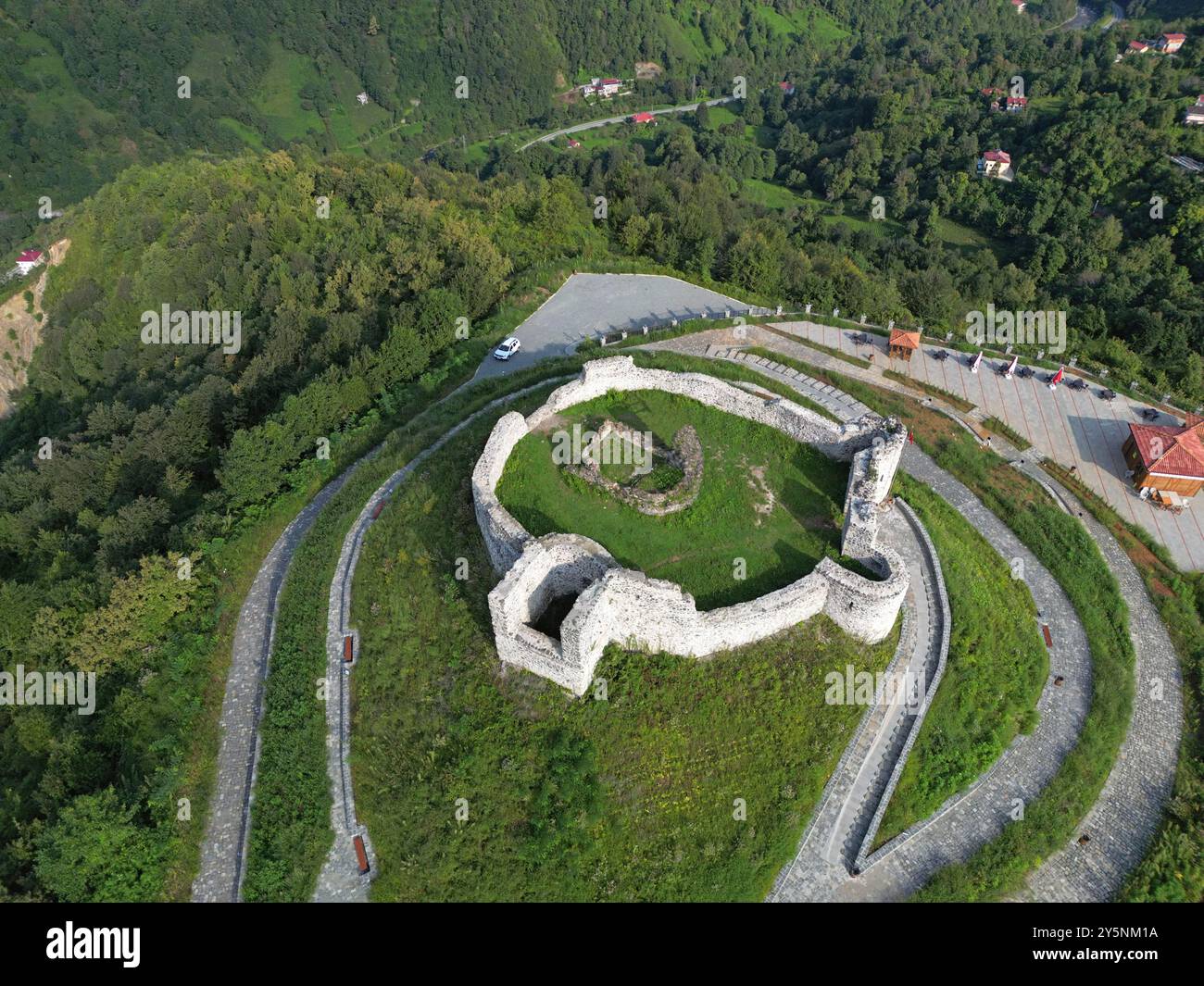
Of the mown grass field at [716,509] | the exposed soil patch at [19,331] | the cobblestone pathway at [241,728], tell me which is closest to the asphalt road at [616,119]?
the exposed soil patch at [19,331]

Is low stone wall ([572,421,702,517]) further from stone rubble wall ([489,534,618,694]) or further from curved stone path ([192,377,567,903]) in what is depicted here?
curved stone path ([192,377,567,903])

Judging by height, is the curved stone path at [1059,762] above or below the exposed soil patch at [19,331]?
below

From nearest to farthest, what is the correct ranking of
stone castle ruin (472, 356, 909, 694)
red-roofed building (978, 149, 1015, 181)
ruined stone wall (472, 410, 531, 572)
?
stone castle ruin (472, 356, 909, 694) → ruined stone wall (472, 410, 531, 572) → red-roofed building (978, 149, 1015, 181)

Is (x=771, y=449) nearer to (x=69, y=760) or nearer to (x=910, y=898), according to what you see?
(x=910, y=898)

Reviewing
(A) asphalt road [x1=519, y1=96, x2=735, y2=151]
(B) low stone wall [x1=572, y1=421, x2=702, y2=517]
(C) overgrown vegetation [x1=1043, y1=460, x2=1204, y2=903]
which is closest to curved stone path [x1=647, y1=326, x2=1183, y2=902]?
(C) overgrown vegetation [x1=1043, y1=460, x2=1204, y2=903]

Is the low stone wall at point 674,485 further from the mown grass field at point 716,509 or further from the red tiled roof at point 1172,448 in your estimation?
the red tiled roof at point 1172,448

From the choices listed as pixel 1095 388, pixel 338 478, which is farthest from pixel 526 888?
pixel 1095 388

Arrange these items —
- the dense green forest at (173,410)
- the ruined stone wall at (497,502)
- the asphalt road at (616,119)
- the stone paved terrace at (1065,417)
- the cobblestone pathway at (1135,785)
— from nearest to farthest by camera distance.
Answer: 1. the cobblestone pathway at (1135,785)
2. the dense green forest at (173,410)
3. the ruined stone wall at (497,502)
4. the stone paved terrace at (1065,417)
5. the asphalt road at (616,119)

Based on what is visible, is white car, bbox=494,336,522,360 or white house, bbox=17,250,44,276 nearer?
white car, bbox=494,336,522,360
